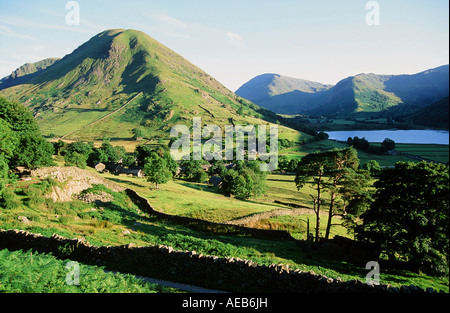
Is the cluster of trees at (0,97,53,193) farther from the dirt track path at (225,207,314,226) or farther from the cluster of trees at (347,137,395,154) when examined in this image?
the cluster of trees at (347,137,395,154)

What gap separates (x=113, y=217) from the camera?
79.4ft

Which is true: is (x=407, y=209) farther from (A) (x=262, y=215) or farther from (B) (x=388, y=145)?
(B) (x=388, y=145)

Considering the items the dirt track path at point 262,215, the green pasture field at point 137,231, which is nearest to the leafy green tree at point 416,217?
the green pasture field at point 137,231

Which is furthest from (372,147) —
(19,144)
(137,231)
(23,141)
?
(19,144)

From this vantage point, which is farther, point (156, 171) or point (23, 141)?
point (156, 171)

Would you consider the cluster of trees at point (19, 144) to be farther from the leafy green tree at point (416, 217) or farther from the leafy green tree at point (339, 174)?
the leafy green tree at point (416, 217)

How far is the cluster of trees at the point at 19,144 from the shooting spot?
93.0 feet

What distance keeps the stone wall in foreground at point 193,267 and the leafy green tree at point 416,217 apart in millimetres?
10223

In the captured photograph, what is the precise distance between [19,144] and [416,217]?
177 feet

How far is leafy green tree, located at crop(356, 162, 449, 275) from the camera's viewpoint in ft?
55.6

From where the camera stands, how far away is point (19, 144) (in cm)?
3634

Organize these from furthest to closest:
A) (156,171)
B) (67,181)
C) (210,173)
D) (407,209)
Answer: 1. (210,173)
2. (156,171)
3. (67,181)
4. (407,209)

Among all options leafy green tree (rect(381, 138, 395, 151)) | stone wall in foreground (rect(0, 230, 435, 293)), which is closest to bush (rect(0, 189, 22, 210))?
stone wall in foreground (rect(0, 230, 435, 293))
